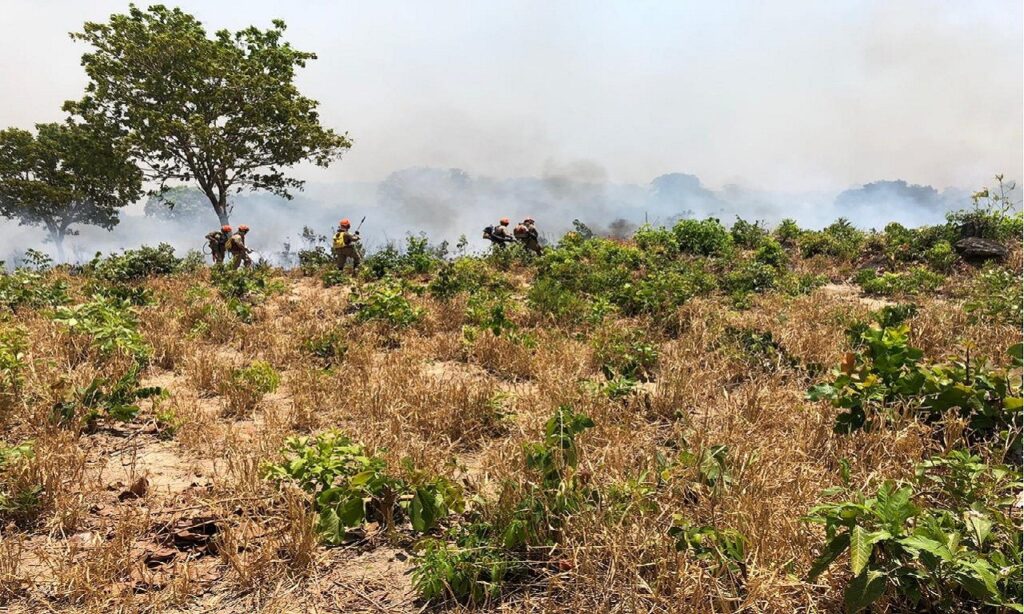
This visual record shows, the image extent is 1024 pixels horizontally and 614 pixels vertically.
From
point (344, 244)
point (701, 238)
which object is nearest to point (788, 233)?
point (701, 238)

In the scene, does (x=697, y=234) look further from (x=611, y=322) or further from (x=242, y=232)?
(x=242, y=232)

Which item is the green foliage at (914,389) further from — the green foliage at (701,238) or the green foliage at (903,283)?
the green foliage at (701,238)

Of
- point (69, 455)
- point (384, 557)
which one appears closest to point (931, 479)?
point (384, 557)

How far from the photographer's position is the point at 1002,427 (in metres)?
3.63

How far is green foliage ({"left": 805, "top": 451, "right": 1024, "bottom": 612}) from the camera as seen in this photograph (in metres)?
1.99

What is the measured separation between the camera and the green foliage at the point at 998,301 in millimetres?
6575

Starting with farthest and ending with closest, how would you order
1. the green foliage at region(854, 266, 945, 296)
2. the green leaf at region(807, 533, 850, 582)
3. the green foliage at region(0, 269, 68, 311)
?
the green foliage at region(854, 266, 945, 296)
the green foliage at region(0, 269, 68, 311)
the green leaf at region(807, 533, 850, 582)

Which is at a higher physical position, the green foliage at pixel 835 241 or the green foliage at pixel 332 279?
the green foliage at pixel 835 241

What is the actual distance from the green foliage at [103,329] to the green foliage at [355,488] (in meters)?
3.72

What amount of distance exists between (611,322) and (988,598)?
6124mm

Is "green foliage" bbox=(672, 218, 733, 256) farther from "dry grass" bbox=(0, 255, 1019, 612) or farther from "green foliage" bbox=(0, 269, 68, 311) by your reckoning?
"green foliage" bbox=(0, 269, 68, 311)

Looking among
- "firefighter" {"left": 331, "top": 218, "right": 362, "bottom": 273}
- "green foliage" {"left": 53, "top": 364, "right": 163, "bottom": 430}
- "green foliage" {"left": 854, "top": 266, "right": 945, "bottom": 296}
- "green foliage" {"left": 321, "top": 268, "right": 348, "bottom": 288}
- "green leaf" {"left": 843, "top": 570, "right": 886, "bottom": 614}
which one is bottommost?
"green leaf" {"left": 843, "top": 570, "right": 886, "bottom": 614}

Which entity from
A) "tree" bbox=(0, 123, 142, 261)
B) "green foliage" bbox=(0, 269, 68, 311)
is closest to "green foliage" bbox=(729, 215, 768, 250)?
"green foliage" bbox=(0, 269, 68, 311)

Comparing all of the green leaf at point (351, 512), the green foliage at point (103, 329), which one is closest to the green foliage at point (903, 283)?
the green leaf at point (351, 512)
